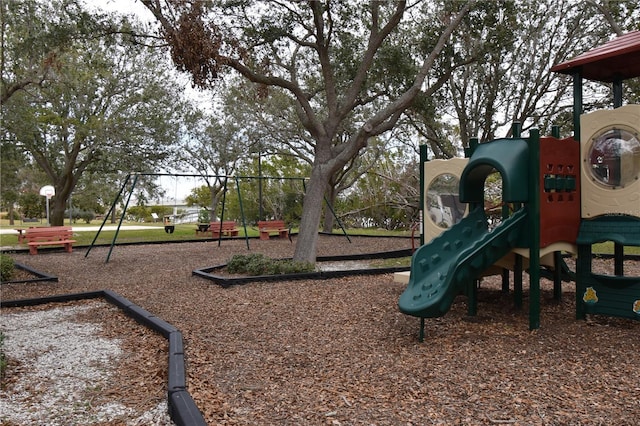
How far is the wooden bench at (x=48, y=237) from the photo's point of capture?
1369 centimetres

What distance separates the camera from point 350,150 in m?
9.65

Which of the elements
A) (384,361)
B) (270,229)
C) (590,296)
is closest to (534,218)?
(590,296)

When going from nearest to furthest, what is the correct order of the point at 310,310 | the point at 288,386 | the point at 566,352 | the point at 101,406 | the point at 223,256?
the point at 101,406, the point at 288,386, the point at 566,352, the point at 310,310, the point at 223,256

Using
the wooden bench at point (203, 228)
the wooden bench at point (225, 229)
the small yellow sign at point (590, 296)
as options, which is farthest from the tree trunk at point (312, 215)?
the wooden bench at point (203, 228)

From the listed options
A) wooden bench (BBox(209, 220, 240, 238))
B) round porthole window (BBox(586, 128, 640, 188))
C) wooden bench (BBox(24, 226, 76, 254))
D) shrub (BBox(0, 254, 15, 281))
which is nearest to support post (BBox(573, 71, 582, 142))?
round porthole window (BBox(586, 128, 640, 188))

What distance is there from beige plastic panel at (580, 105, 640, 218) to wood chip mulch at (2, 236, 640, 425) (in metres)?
1.18

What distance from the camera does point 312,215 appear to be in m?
9.88

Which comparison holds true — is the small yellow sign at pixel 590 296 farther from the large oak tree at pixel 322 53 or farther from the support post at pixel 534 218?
the large oak tree at pixel 322 53

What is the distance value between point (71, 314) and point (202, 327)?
2.12 metres

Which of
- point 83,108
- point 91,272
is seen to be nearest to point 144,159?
point 83,108

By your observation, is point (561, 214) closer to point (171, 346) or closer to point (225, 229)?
point (171, 346)

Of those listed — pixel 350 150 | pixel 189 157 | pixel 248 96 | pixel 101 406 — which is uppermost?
pixel 248 96

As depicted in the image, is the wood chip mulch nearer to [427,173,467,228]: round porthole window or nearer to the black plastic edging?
the black plastic edging

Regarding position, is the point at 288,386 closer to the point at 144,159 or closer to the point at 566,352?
the point at 566,352
